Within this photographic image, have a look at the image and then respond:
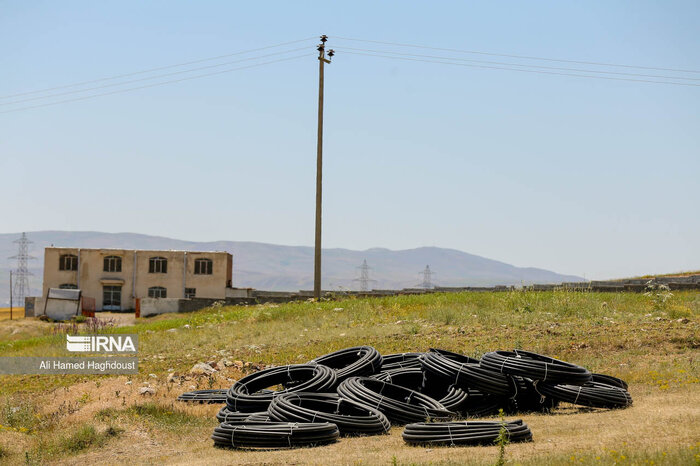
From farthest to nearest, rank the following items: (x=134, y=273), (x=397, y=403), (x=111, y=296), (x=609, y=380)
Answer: (x=134, y=273) → (x=111, y=296) → (x=609, y=380) → (x=397, y=403)

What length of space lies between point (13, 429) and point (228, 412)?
3.76 meters

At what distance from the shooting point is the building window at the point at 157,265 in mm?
58375

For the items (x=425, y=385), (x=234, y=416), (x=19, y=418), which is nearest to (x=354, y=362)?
(x=425, y=385)

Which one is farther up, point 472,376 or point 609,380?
point 472,376

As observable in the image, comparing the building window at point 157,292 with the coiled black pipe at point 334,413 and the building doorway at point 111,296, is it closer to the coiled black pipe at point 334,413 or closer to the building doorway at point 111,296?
the building doorway at point 111,296

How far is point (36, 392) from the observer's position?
16.9m

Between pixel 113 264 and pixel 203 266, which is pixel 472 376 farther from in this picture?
pixel 113 264

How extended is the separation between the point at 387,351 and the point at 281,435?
7.93 meters

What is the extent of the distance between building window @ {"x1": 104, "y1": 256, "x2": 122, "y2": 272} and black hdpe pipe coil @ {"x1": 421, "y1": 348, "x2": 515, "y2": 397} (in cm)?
4925

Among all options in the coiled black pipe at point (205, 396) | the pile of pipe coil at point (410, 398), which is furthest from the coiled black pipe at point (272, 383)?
the coiled black pipe at point (205, 396)

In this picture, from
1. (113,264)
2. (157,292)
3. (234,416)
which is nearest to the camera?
(234,416)

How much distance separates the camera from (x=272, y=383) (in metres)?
14.1

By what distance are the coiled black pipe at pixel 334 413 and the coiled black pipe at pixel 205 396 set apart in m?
2.70

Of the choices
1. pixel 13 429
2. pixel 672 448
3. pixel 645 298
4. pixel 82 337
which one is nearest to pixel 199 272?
pixel 82 337
